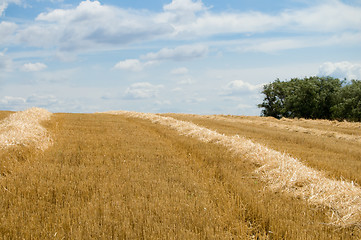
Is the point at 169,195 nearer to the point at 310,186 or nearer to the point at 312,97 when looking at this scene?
the point at 310,186

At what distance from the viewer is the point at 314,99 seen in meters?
49.2

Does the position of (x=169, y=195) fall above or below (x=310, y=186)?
above

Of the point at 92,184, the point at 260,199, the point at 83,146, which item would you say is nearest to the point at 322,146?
the point at 260,199

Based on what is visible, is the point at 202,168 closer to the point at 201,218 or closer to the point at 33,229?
the point at 201,218

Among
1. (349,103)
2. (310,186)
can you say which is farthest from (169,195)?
(349,103)

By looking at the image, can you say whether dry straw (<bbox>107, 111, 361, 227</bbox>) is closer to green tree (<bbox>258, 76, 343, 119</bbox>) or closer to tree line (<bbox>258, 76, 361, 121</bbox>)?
tree line (<bbox>258, 76, 361, 121</bbox>)

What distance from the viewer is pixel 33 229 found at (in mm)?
4828

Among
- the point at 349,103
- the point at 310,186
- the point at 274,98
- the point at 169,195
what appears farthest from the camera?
the point at 274,98

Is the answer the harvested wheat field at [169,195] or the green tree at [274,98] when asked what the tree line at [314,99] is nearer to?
the green tree at [274,98]

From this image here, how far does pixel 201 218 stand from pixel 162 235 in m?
0.79

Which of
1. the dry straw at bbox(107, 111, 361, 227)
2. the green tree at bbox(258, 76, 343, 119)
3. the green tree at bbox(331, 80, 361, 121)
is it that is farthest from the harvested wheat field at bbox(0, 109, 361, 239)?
the green tree at bbox(258, 76, 343, 119)

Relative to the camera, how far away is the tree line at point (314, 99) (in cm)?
4372

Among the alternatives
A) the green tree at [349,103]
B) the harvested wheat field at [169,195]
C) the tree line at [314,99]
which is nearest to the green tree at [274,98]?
the tree line at [314,99]

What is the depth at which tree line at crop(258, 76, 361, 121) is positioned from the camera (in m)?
43.7
